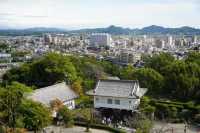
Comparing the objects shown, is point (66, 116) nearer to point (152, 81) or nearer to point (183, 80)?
point (152, 81)

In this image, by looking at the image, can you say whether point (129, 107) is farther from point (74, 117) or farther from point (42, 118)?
point (42, 118)

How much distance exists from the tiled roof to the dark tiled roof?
249cm

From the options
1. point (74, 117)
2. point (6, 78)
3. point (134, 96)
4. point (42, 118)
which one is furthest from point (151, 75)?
point (6, 78)

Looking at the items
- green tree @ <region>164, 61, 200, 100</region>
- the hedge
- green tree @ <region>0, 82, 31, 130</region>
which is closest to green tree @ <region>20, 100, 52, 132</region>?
green tree @ <region>0, 82, 31, 130</region>

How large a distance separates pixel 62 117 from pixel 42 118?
3.44m

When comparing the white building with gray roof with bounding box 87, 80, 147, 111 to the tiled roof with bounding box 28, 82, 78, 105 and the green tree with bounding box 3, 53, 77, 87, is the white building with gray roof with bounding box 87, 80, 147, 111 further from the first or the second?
the green tree with bounding box 3, 53, 77, 87

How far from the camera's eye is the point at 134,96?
1214 inches

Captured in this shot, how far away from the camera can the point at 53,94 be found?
32.5 meters

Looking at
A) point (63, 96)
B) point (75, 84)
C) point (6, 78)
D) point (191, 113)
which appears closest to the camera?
point (191, 113)

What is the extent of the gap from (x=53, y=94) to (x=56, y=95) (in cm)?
29

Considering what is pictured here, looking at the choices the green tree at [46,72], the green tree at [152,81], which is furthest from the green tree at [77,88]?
the green tree at [152,81]

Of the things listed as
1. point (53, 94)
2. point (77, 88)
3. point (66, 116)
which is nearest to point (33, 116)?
point (66, 116)

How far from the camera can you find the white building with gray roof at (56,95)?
102 feet

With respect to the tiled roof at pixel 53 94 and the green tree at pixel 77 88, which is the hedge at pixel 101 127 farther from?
the green tree at pixel 77 88
